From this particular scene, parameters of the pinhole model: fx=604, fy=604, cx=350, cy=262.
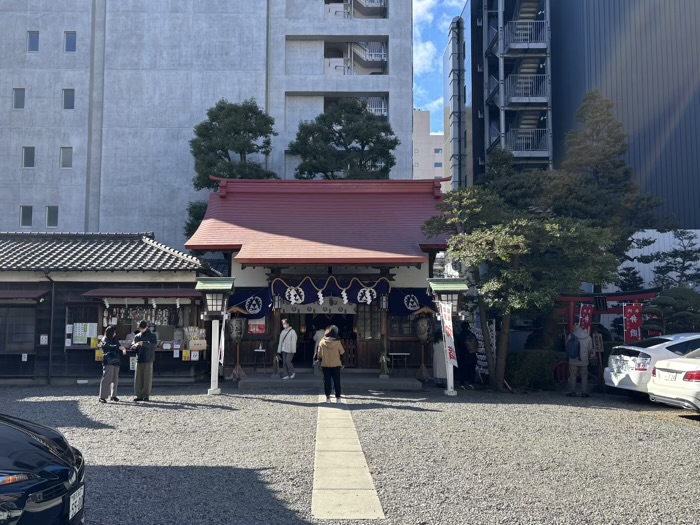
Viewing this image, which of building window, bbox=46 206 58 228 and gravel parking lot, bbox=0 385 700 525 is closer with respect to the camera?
gravel parking lot, bbox=0 385 700 525

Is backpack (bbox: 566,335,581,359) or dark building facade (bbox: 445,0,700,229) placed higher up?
dark building facade (bbox: 445,0,700,229)

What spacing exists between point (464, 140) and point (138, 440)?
35078 mm

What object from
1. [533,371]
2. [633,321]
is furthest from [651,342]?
[633,321]

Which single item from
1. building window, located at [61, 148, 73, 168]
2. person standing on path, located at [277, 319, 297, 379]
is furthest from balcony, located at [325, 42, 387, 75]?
person standing on path, located at [277, 319, 297, 379]

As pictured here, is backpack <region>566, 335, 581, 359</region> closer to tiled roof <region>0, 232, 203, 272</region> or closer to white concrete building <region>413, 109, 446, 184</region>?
tiled roof <region>0, 232, 203, 272</region>

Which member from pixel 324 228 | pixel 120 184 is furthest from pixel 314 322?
pixel 120 184

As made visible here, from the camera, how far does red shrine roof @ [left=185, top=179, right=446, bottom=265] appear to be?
15.6 m

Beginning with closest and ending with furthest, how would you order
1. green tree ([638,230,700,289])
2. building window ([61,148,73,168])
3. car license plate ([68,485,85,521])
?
car license plate ([68,485,85,521]) → green tree ([638,230,700,289]) → building window ([61,148,73,168])

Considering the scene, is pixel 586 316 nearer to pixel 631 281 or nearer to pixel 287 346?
pixel 631 281

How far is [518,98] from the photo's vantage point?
31.5 meters

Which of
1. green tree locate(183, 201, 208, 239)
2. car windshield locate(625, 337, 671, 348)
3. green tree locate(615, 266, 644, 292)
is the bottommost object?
car windshield locate(625, 337, 671, 348)

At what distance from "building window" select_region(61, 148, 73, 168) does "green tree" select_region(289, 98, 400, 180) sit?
13.8m

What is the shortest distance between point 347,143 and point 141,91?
521 inches

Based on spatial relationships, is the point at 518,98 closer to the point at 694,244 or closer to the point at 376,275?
the point at 694,244
